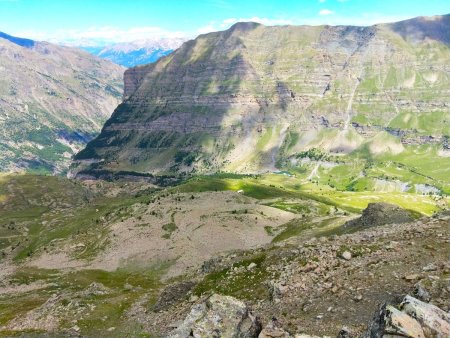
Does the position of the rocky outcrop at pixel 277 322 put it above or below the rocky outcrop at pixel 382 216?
above

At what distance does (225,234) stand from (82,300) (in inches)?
4426

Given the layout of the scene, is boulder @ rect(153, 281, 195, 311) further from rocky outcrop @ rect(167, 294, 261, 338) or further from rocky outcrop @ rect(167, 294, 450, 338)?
rocky outcrop @ rect(167, 294, 261, 338)

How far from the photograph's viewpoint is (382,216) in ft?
367

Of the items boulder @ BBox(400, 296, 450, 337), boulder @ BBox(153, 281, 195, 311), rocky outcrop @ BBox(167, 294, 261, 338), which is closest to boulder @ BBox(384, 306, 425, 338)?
boulder @ BBox(400, 296, 450, 337)

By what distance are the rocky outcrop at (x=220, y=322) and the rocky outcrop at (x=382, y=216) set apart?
8233 centimetres

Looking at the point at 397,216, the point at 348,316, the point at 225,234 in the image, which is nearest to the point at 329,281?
the point at 348,316

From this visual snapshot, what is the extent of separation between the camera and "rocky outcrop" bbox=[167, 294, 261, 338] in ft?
98.0

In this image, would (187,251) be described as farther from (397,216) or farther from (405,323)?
(405,323)

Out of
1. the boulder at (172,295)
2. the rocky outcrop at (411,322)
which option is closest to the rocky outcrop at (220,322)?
the rocky outcrop at (411,322)

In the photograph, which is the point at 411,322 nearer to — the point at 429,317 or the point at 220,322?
the point at 429,317

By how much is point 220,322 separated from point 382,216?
3563 inches

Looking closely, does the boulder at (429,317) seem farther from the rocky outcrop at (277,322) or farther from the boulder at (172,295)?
the boulder at (172,295)

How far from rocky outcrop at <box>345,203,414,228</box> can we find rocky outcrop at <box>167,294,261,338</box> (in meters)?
82.3

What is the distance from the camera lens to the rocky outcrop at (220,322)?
2988 cm
